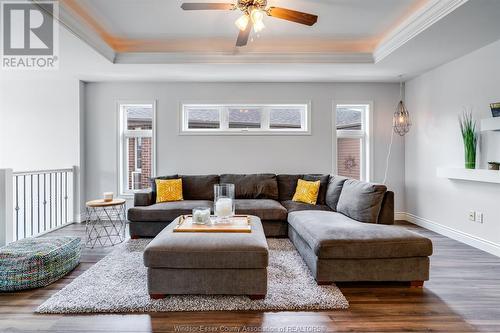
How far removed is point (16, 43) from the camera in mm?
3408

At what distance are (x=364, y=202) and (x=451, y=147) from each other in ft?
6.42

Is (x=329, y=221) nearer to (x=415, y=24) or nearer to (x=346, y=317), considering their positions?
(x=346, y=317)

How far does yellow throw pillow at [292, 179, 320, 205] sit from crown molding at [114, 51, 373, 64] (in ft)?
5.92

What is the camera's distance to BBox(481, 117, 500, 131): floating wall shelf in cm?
311

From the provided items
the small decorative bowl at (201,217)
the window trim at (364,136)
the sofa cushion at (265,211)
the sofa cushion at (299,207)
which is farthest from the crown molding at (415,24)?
the small decorative bowl at (201,217)

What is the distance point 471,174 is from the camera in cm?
346

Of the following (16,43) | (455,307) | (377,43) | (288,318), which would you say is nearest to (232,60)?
(377,43)

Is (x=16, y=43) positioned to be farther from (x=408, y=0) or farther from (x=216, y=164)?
(x=408, y=0)

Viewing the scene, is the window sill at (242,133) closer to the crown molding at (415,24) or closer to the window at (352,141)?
the window at (352,141)

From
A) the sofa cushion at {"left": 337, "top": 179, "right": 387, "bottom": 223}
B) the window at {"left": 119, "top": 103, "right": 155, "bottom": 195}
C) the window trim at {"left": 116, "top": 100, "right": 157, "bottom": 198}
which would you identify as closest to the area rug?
the sofa cushion at {"left": 337, "top": 179, "right": 387, "bottom": 223}

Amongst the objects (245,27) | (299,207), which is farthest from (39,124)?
(299,207)

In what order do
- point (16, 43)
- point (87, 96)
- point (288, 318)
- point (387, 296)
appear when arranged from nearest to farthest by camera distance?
point (288, 318) < point (387, 296) < point (16, 43) < point (87, 96)

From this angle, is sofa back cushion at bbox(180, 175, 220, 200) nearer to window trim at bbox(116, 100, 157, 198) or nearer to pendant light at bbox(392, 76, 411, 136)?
window trim at bbox(116, 100, 157, 198)

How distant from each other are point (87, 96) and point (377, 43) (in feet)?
16.0
